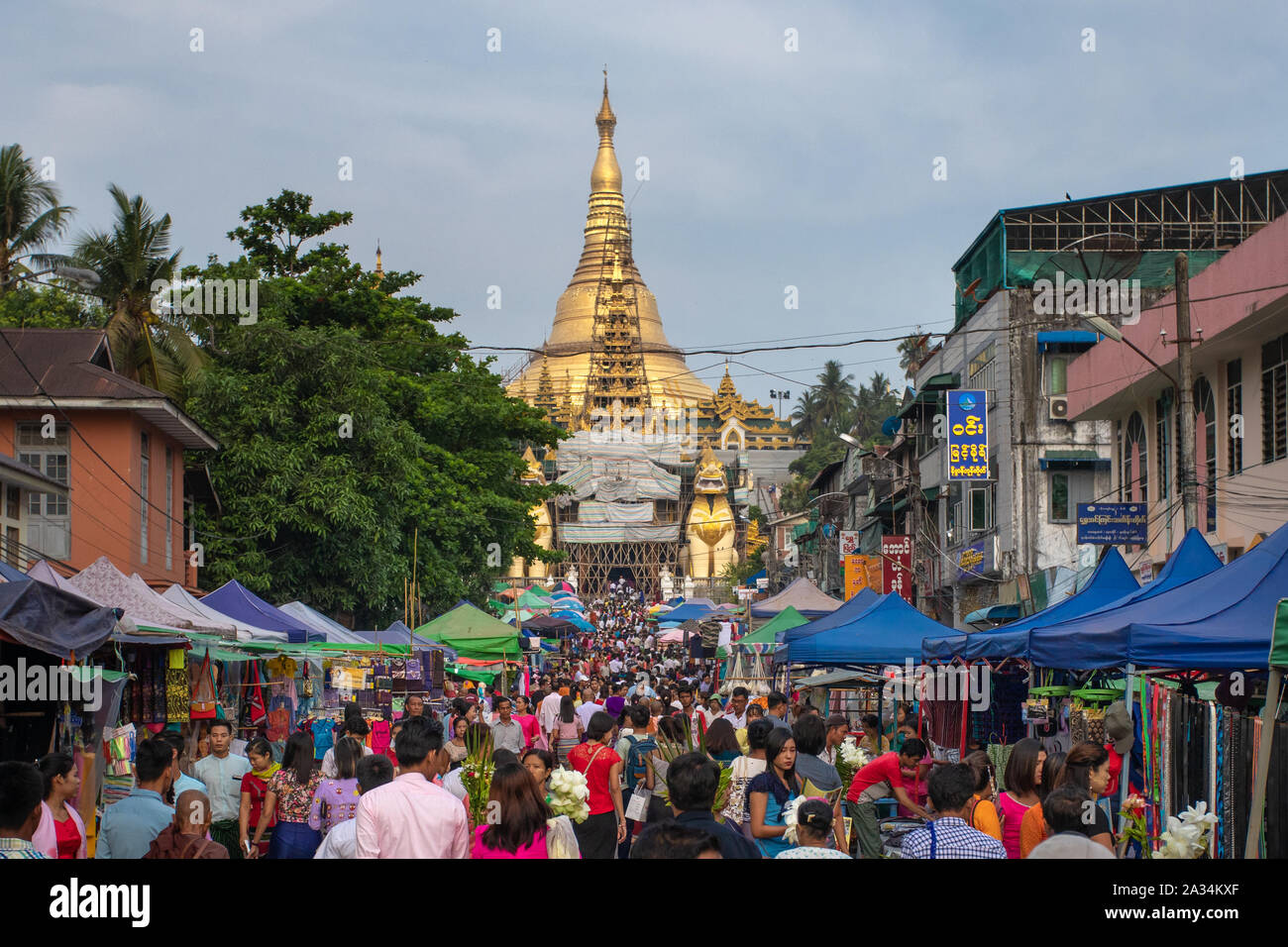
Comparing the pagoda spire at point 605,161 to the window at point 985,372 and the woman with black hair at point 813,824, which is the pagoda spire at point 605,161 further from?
the woman with black hair at point 813,824

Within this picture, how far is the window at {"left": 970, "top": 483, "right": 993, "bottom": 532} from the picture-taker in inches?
1468

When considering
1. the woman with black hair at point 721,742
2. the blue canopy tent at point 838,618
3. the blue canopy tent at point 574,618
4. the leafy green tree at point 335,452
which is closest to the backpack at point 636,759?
the woman with black hair at point 721,742

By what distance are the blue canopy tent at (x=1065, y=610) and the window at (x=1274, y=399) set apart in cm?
582

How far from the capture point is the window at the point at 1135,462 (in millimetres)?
26978

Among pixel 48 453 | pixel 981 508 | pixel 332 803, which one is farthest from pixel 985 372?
pixel 332 803

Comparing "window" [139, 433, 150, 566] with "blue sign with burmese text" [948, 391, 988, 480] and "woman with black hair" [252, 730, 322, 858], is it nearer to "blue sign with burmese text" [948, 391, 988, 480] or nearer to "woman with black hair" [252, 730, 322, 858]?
"blue sign with burmese text" [948, 391, 988, 480]

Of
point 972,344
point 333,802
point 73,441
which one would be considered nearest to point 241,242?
point 73,441

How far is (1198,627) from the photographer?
10.6 m

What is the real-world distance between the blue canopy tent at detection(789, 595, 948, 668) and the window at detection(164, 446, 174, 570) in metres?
13.6

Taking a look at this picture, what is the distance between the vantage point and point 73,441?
25609 mm

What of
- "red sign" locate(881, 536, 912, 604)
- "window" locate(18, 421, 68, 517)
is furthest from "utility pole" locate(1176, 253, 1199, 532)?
"red sign" locate(881, 536, 912, 604)
